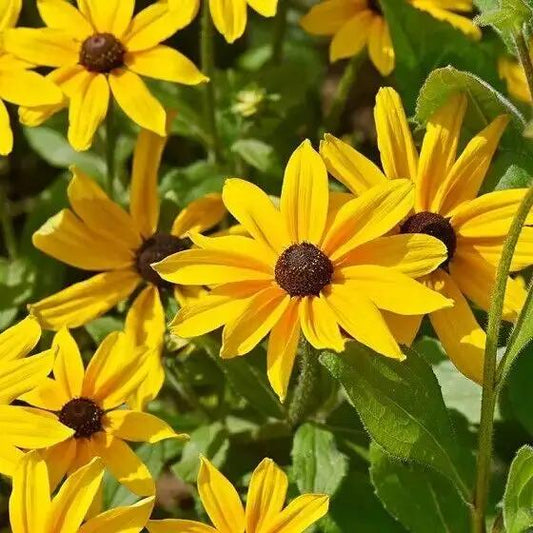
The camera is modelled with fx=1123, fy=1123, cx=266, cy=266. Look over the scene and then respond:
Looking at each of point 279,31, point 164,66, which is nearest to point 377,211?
point 164,66

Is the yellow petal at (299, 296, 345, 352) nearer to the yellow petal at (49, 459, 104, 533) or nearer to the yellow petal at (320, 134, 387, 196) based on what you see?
the yellow petal at (320, 134, 387, 196)

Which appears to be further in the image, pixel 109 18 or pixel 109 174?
pixel 109 174

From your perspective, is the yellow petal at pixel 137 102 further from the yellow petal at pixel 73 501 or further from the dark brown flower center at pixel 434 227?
the yellow petal at pixel 73 501

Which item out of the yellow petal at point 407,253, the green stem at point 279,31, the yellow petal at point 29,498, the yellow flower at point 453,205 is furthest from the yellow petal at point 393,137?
the green stem at point 279,31

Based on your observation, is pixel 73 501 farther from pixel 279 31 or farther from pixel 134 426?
pixel 279 31

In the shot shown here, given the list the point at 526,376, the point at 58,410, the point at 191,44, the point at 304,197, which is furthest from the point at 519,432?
the point at 191,44

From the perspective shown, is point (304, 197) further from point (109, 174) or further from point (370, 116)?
point (370, 116)

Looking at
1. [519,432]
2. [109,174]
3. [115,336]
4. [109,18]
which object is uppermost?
[109,18]

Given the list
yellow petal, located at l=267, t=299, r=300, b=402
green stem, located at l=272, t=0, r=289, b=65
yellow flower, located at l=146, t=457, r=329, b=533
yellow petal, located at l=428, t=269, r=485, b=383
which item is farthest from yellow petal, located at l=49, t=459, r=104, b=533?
green stem, located at l=272, t=0, r=289, b=65
